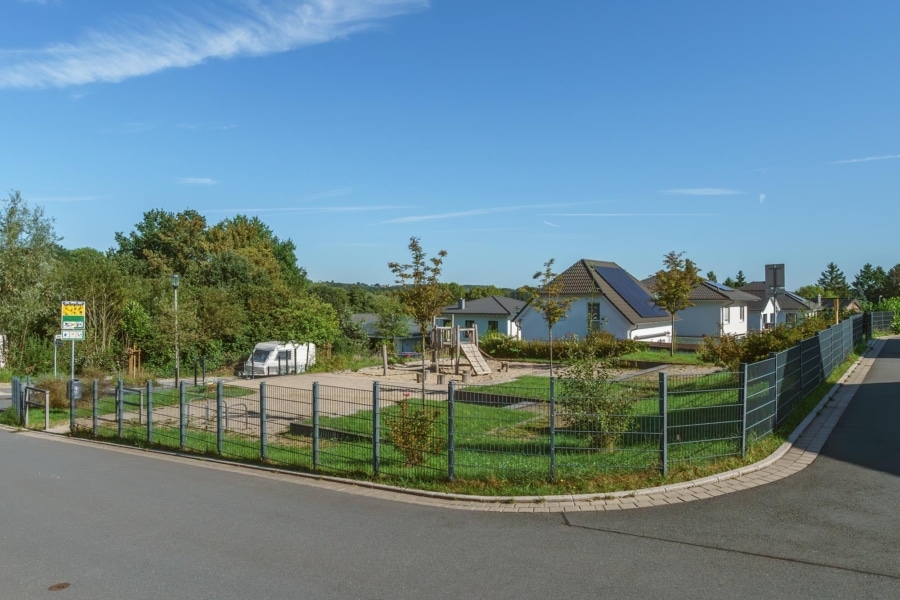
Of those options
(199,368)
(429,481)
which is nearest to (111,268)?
(199,368)

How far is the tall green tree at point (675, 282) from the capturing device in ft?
115

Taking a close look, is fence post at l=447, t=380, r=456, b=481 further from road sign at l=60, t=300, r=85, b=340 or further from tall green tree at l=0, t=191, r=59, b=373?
tall green tree at l=0, t=191, r=59, b=373

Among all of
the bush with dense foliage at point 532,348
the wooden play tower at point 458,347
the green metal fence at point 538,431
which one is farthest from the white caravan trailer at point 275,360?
the green metal fence at point 538,431

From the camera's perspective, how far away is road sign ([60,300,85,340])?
1729 cm

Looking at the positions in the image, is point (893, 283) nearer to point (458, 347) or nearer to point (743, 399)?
point (458, 347)

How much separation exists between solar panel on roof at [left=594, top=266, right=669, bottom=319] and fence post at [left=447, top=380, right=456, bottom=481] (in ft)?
119

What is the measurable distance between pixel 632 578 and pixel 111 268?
34123 millimetres

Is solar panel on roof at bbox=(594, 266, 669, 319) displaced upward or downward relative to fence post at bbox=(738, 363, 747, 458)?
upward

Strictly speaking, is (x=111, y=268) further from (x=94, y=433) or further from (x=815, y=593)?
(x=815, y=593)

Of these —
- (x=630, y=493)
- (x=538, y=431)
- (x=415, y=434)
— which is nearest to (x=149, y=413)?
(x=415, y=434)

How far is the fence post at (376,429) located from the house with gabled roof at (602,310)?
31869 millimetres

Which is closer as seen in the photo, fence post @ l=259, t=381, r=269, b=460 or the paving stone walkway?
the paving stone walkway

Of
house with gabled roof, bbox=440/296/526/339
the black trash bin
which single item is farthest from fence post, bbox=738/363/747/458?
house with gabled roof, bbox=440/296/526/339

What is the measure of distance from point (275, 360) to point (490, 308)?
107 feet
